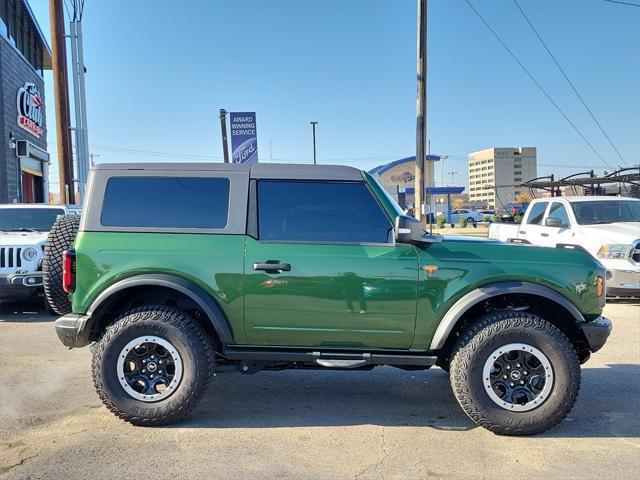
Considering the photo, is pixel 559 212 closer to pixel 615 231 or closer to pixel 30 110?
pixel 615 231

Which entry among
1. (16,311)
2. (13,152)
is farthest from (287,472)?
(13,152)

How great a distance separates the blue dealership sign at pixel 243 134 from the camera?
54.9 feet

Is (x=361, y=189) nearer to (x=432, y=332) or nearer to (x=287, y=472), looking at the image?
(x=432, y=332)

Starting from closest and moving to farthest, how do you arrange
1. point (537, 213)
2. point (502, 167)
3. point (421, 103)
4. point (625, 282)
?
point (625, 282)
point (537, 213)
point (421, 103)
point (502, 167)

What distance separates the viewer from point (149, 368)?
4.29m

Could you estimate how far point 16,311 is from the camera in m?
9.30

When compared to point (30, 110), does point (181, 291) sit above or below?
below

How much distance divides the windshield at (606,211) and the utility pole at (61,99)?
14618 mm

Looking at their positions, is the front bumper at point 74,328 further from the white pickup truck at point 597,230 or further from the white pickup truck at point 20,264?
the white pickup truck at point 597,230

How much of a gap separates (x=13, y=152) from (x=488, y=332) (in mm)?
20357

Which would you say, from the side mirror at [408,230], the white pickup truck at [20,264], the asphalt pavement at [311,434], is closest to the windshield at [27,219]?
the white pickup truck at [20,264]

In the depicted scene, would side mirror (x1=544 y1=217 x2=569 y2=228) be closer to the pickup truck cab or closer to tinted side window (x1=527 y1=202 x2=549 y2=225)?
tinted side window (x1=527 y1=202 x2=549 y2=225)

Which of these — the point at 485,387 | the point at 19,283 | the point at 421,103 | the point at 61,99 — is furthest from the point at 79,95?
the point at 485,387

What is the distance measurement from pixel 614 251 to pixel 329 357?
685 centimetres
